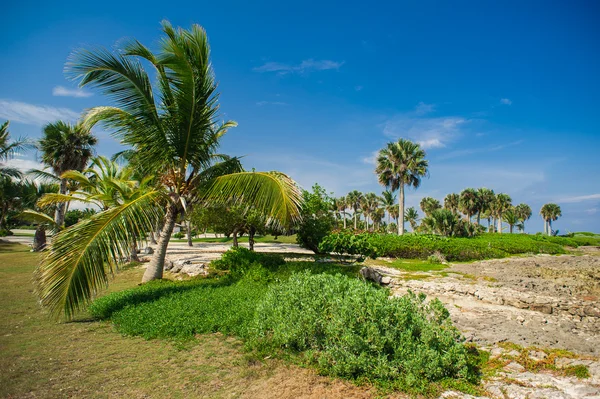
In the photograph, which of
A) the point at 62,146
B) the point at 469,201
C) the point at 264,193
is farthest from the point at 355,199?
the point at 264,193

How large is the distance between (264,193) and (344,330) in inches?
202

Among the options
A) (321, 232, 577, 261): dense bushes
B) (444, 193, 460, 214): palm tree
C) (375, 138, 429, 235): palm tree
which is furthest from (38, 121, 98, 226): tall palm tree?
(444, 193, 460, 214): palm tree

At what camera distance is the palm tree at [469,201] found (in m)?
54.3

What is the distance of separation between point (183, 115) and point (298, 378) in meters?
8.15

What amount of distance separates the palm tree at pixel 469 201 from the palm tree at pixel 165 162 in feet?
174

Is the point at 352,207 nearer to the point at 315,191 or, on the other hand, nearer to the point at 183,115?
the point at 315,191

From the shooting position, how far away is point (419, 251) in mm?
22547

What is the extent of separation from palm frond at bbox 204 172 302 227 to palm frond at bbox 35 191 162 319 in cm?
283

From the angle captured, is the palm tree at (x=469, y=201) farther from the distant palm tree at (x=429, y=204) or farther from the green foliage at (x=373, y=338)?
the green foliage at (x=373, y=338)

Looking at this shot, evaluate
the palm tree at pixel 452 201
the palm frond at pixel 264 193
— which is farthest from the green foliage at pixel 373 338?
the palm tree at pixel 452 201

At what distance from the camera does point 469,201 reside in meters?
54.3

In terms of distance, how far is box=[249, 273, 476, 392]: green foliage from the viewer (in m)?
3.88

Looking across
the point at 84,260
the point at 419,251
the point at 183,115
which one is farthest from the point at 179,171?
the point at 419,251

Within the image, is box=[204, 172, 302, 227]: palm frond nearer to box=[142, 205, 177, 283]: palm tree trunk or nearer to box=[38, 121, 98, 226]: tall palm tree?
box=[142, 205, 177, 283]: palm tree trunk
